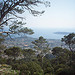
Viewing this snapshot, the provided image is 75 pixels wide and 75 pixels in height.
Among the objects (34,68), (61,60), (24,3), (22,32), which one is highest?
(24,3)

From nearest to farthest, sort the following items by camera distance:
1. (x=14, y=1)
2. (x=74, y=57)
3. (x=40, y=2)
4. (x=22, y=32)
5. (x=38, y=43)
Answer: (x=14, y=1) < (x=40, y=2) < (x=22, y=32) < (x=74, y=57) < (x=38, y=43)

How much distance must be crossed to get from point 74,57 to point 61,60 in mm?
1933

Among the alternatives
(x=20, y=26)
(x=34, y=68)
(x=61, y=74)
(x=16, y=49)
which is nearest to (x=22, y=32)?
(x=20, y=26)

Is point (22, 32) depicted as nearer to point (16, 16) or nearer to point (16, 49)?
point (16, 16)

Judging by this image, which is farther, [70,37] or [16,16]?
[70,37]

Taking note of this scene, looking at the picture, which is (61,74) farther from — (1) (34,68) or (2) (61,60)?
(2) (61,60)

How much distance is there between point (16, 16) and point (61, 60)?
34.8ft

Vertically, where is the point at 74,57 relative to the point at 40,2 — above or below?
below

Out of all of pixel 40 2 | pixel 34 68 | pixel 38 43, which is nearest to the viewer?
pixel 40 2

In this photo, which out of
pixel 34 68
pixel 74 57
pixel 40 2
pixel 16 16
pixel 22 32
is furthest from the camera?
pixel 74 57

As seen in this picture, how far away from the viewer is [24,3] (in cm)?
425

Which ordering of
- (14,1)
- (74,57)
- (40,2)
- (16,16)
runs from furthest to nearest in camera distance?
(74,57), (16,16), (40,2), (14,1)

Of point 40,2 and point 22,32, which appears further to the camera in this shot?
point 22,32

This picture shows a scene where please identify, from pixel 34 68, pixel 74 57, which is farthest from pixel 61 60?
pixel 34 68
